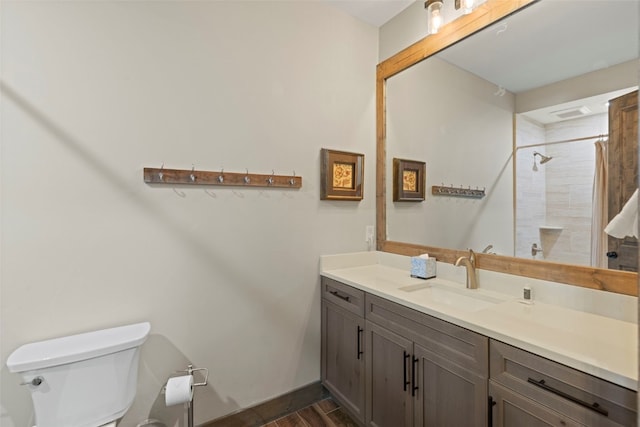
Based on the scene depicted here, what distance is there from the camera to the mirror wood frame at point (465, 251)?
50.2 inches

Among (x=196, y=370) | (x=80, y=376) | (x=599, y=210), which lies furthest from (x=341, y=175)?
(x=80, y=376)

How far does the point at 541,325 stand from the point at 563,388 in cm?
26

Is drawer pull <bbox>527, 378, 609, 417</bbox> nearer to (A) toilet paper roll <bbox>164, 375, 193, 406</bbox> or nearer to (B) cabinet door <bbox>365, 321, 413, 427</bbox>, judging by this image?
(B) cabinet door <bbox>365, 321, 413, 427</bbox>

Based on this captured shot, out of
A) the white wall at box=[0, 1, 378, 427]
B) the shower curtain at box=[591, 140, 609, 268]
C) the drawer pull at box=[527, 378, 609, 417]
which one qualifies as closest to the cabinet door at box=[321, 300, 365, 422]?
the white wall at box=[0, 1, 378, 427]

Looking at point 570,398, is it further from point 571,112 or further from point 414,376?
point 571,112

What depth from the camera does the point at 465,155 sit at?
6.35 feet

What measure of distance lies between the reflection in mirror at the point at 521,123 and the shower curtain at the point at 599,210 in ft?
0.04

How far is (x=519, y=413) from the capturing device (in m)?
1.04

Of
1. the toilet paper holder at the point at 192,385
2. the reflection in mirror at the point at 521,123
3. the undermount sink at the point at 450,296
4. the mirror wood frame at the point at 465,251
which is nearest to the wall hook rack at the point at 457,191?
the reflection in mirror at the point at 521,123

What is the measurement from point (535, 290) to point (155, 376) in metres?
2.05

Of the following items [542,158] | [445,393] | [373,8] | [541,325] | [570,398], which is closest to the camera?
[570,398]

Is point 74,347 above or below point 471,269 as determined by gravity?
below

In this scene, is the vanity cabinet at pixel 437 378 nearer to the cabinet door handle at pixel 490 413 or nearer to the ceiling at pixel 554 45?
the cabinet door handle at pixel 490 413

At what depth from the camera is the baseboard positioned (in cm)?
179
